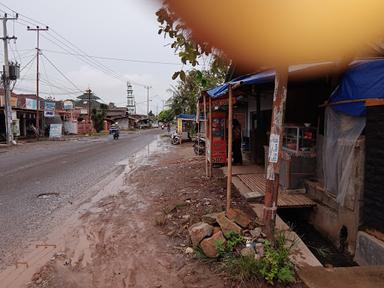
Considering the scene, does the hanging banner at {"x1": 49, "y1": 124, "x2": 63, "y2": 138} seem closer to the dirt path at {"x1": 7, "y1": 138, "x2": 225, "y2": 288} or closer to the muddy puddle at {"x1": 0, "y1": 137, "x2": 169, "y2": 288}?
the muddy puddle at {"x1": 0, "y1": 137, "x2": 169, "y2": 288}

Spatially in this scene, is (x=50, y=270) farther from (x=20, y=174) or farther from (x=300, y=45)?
(x=20, y=174)

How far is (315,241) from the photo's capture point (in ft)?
21.0

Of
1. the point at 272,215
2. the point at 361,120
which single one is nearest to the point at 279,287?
the point at 272,215

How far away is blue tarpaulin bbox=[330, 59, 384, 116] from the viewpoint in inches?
198

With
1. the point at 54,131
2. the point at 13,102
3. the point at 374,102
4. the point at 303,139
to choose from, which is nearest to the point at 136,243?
the point at 374,102

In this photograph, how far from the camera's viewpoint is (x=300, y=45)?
4.03m

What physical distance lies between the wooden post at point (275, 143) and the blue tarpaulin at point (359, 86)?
1677mm

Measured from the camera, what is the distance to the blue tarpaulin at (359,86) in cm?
504

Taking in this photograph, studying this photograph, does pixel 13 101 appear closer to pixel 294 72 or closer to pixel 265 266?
pixel 294 72

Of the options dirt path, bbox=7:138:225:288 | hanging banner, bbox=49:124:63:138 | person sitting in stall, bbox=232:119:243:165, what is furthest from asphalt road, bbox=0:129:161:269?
hanging banner, bbox=49:124:63:138

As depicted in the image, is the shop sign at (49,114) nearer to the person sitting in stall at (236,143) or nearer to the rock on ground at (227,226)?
the person sitting in stall at (236,143)

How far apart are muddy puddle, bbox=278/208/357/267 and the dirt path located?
1.70m

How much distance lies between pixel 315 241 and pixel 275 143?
3.02 metres

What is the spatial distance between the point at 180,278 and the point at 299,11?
327 cm
